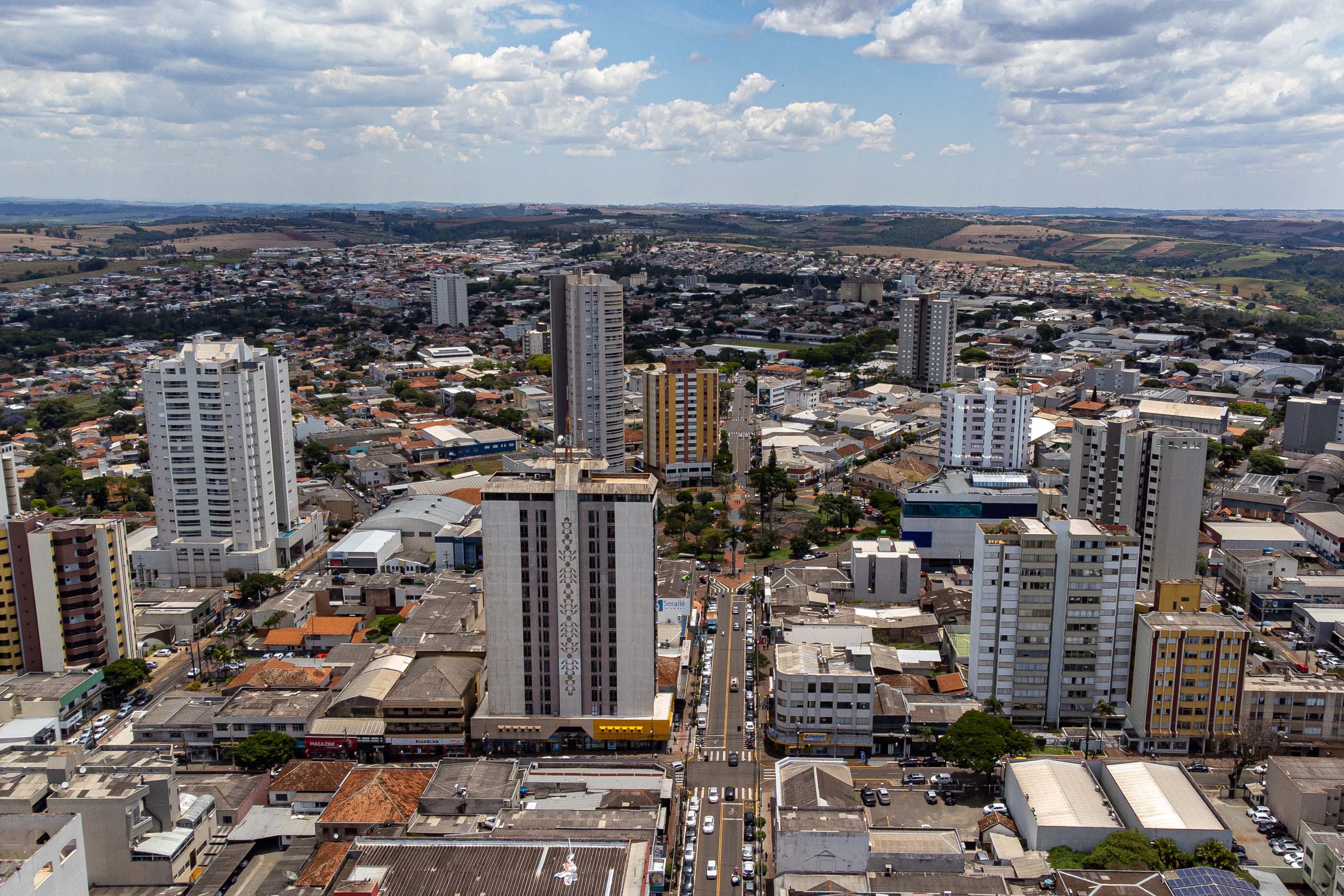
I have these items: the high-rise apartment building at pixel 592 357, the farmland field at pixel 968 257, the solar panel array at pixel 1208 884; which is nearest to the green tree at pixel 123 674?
the high-rise apartment building at pixel 592 357

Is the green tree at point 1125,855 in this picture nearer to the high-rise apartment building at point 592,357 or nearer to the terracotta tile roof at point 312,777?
the terracotta tile roof at point 312,777

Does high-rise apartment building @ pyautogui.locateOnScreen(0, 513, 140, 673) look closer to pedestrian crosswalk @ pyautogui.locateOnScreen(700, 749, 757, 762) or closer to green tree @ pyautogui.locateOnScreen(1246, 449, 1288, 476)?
pedestrian crosswalk @ pyautogui.locateOnScreen(700, 749, 757, 762)

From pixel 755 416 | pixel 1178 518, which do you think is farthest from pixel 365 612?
pixel 755 416

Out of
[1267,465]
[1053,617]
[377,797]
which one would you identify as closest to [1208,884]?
[1053,617]

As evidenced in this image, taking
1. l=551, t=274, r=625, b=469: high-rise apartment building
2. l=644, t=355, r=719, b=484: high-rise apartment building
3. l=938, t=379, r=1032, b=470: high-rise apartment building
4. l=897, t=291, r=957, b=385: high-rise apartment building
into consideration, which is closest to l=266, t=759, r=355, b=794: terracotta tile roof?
l=551, t=274, r=625, b=469: high-rise apartment building

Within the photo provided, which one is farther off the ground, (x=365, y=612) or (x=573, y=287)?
(x=573, y=287)

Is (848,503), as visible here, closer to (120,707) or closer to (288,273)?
(120,707)

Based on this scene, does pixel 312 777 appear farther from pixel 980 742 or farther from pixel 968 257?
pixel 968 257

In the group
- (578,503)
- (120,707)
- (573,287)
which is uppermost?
(573,287)
